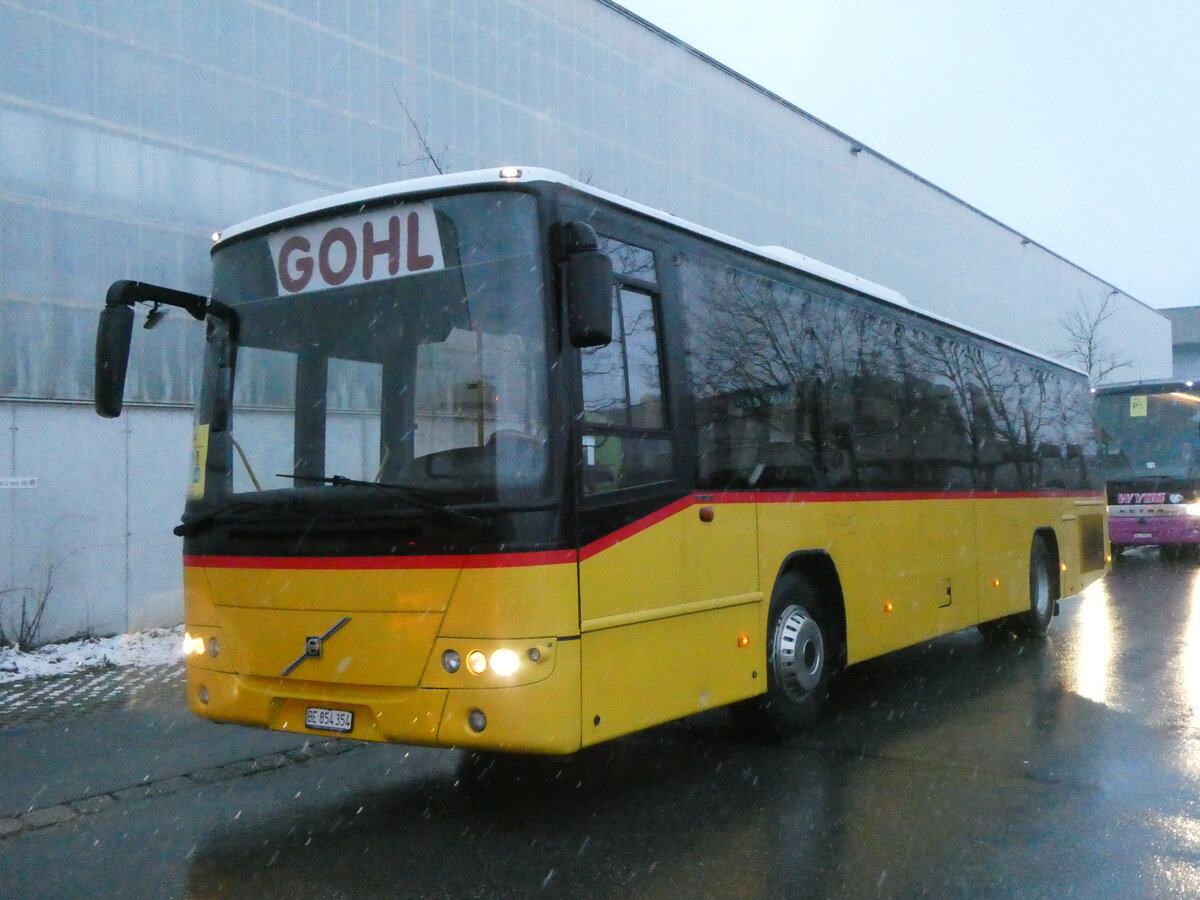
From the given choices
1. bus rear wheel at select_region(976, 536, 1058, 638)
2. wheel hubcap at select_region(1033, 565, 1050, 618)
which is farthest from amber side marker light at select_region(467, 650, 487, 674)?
wheel hubcap at select_region(1033, 565, 1050, 618)

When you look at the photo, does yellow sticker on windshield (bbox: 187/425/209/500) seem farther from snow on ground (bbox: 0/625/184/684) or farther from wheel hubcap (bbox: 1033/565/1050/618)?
wheel hubcap (bbox: 1033/565/1050/618)

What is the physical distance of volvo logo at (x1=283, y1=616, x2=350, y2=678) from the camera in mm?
5684

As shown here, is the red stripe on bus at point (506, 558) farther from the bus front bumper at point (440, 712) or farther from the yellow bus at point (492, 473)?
the bus front bumper at point (440, 712)

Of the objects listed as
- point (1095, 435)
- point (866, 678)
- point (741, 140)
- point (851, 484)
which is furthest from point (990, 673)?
point (741, 140)

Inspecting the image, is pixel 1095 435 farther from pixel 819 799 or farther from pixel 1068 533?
pixel 819 799

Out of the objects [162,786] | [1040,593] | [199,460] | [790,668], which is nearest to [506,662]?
[199,460]

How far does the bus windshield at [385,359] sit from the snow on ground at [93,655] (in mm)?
5509

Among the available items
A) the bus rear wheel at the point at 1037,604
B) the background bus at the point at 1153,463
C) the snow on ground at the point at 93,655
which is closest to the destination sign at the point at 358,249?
the snow on ground at the point at 93,655

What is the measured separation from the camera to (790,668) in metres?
7.34

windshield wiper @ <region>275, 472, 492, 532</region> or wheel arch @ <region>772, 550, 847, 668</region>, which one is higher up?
windshield wiper @ <region>275, 472, 492, 532</region>

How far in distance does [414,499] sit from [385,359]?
2.61 feet

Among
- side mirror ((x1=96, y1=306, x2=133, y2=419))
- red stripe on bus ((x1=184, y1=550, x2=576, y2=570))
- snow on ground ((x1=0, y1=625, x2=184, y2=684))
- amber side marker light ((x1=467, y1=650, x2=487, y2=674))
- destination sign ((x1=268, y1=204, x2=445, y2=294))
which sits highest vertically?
destination sign ((x1=268, y1=204, x2=445, y2=294))

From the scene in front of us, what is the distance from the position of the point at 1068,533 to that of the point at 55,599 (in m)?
10.8

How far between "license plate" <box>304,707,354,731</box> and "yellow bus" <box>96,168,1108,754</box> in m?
0.01
